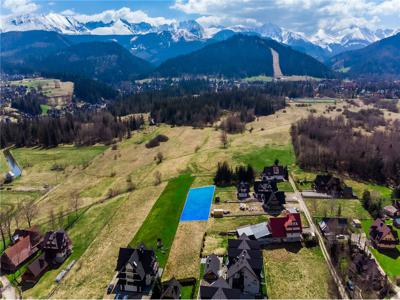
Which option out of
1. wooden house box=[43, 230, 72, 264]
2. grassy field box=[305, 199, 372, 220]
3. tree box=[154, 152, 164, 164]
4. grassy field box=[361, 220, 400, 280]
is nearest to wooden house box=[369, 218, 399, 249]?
grassy field box=[361, 220, 400, 280]

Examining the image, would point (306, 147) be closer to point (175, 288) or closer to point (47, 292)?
point (175, 288)

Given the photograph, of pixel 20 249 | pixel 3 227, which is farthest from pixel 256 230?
pixel 3 227

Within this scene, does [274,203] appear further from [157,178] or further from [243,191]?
[157,178]

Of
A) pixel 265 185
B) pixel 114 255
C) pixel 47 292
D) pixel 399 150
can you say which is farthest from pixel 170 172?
pixel 399 150

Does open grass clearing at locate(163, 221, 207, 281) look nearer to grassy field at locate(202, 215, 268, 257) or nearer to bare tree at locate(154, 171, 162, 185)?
grassy field at locate(202, 215, 268, 257)

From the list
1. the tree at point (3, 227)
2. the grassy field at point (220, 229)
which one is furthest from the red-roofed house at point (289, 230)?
the tree at point (3, 227)

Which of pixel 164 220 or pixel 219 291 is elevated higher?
pixel 219 291
